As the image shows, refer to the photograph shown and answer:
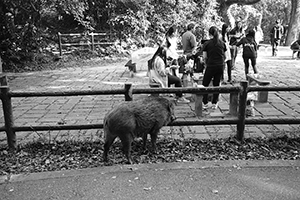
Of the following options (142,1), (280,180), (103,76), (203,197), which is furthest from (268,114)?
(142,1)

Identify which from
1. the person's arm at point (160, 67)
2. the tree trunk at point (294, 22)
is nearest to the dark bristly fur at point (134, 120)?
the person's arm at point (160, 67)

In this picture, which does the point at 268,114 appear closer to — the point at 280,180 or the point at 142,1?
the point at 280,180

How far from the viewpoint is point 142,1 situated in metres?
17.1

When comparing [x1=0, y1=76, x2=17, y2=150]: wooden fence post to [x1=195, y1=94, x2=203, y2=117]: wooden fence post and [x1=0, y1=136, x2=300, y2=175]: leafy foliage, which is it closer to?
[x1=0, y1=136, x2=300, y2=175]: leafy foliage

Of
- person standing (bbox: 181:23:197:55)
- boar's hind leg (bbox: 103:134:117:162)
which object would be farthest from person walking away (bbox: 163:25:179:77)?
boar's hind leg (bbox: 103:134:117:162)

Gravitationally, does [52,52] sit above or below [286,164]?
above

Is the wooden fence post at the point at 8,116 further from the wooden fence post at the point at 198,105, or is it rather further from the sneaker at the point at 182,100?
the sneaker at the point at 182,100

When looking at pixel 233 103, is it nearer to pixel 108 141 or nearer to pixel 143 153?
pixel 143 153

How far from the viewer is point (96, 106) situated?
679 cm

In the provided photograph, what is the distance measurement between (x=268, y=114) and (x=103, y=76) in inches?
259

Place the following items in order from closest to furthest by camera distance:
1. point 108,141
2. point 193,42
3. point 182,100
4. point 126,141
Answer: point 126,141, point 108,141, point 182,100, point 193,42

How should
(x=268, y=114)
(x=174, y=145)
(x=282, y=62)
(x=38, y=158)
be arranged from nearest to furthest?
(x=38, y=158) < (x=174, y=145) < (x=268, y=114) < (x=282, y=62)

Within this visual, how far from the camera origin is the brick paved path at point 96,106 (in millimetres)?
Answer: 5004

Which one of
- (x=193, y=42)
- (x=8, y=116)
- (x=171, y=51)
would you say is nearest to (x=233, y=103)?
(x=171, y=51)
